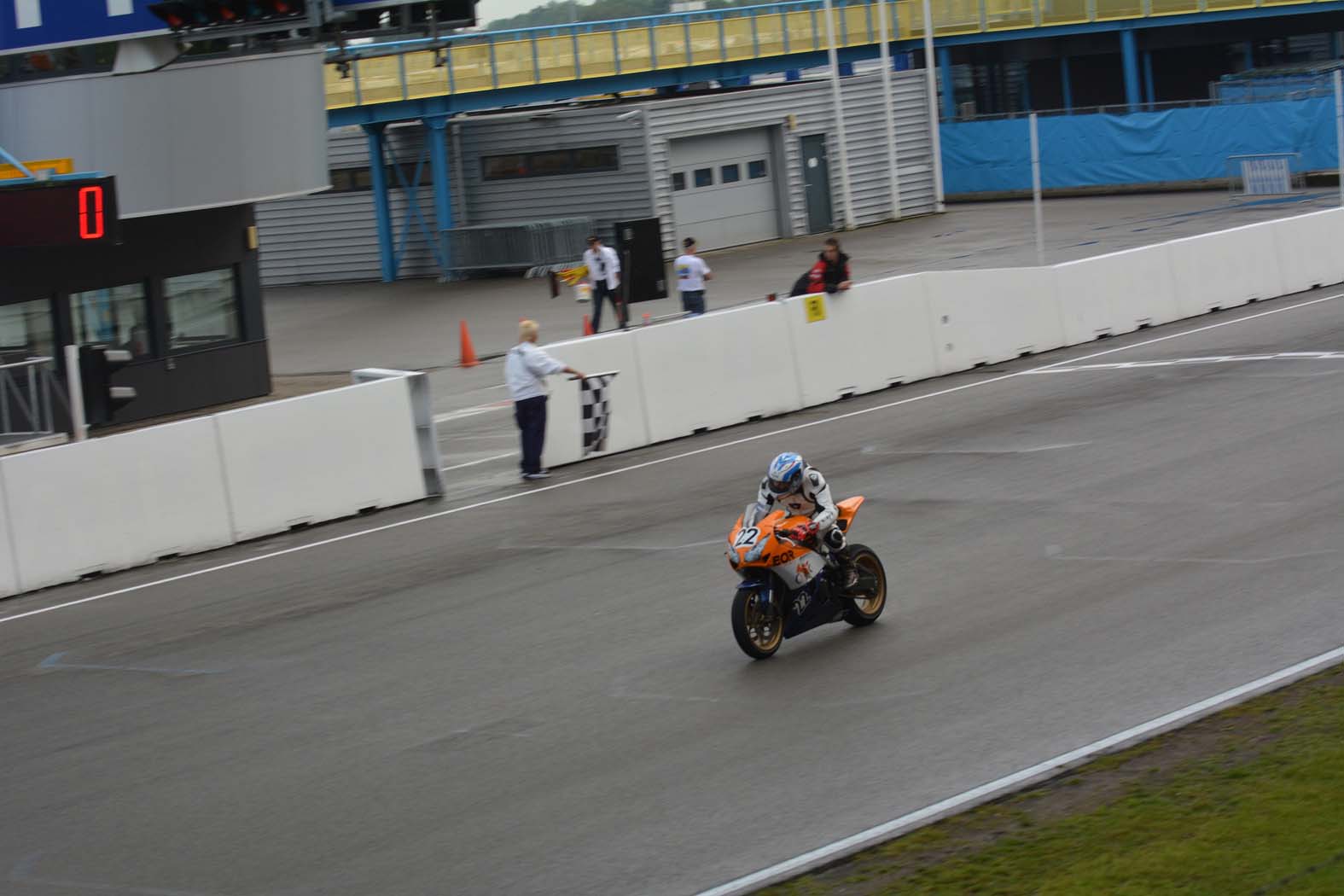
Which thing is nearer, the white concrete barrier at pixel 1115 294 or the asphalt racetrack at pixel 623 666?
the asphalt racetrack at pixel 623 666

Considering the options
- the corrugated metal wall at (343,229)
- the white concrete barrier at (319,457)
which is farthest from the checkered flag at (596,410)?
the corrugated metal wall at (343,229)

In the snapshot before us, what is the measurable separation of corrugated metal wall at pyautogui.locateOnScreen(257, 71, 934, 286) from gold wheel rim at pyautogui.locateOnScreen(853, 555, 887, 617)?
3156 cm

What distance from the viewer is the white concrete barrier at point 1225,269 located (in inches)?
990

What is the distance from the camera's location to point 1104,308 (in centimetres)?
2406

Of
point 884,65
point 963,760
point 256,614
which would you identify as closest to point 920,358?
point 256,614

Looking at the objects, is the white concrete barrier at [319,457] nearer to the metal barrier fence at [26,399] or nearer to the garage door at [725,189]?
the metal barrier fence at [26,399]

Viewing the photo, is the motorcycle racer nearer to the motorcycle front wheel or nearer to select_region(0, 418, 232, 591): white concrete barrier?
the motorcycle front wheel

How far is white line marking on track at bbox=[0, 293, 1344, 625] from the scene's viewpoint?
1395 centimetres

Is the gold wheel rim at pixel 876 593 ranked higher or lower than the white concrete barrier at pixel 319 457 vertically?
lower

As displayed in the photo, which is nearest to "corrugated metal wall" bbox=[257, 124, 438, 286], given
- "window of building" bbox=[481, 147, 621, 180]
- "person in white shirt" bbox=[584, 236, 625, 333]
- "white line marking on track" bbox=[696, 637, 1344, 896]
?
"window of building" bbox=[481, 147, 621, 180]

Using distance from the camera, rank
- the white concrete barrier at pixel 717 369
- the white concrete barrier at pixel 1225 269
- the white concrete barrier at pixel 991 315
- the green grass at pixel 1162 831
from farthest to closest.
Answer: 1. the white concrete barrier at pixel 1225 269
2. the white concrete barrier at pixel 991 315
3. the white concrete barrier at pixel 717 369
4. the green grass at pixel 1162 831

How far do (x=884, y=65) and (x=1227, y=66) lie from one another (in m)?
19.3

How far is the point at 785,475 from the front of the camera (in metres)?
9.91

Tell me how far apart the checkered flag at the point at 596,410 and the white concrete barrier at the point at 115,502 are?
4447 millimetres
